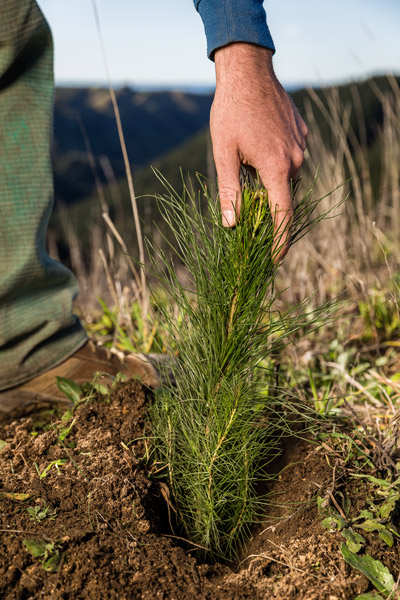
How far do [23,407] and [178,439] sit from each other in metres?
0.78

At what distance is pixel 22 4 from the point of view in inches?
64.5

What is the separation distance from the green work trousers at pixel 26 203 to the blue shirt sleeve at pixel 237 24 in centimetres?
82

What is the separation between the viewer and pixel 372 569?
3.42 ft

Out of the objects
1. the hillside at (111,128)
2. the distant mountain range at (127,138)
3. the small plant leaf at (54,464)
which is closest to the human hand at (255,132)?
the small plant leaf at (54,464)

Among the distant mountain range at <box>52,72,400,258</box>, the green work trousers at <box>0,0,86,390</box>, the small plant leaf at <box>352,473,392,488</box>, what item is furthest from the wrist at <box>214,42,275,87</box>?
the distant mountain range at <box>52,72,400,258</box>

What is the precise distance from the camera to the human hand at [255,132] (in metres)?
1.10

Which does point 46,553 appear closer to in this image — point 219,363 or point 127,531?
point 127,531

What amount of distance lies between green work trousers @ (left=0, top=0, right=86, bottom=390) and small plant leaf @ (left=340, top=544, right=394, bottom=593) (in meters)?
1.22

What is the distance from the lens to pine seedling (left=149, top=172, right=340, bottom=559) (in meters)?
1.12

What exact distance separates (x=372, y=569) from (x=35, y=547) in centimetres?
70

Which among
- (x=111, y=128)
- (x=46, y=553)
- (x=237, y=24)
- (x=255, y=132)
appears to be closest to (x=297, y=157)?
(x=255, y=132)

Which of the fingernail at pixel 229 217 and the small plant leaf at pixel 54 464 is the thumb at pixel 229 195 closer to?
the fingernail at pixel 229 217

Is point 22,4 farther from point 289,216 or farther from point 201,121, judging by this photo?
point 201,121

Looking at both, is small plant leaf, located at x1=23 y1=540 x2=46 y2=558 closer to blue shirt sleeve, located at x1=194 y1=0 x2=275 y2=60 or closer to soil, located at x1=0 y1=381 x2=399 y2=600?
soil, located at x1=0 y1=381 x2=399 y2=600
